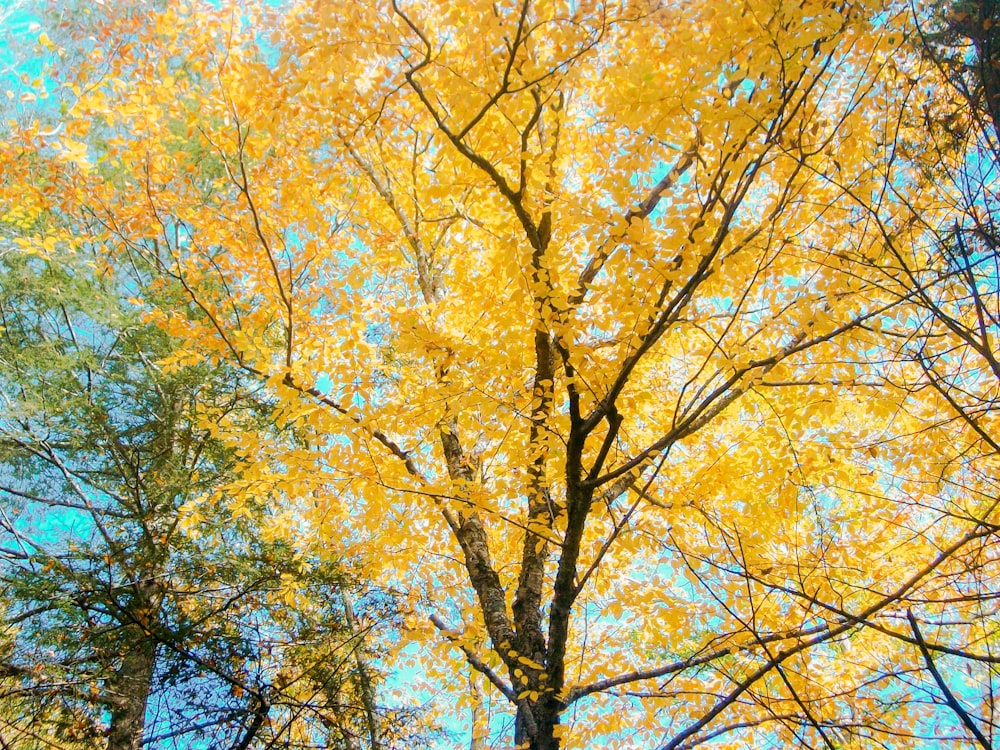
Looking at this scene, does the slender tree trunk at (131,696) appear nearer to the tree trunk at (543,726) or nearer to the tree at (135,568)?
the tree at (135,568)

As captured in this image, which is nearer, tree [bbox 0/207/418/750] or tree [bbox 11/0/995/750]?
tree [bbox 11/0/995/750]

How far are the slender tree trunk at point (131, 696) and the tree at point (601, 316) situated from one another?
129 cm

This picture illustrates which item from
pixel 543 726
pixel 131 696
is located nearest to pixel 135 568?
pixel 131 696

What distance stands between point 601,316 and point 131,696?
4.12 meters

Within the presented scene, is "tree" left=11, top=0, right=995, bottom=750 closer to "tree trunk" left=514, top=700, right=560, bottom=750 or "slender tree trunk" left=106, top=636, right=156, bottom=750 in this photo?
"tree trunk" left=514, top=700, right=560, bottom=750

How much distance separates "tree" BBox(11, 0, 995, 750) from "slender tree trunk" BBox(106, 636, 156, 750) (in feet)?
4.22

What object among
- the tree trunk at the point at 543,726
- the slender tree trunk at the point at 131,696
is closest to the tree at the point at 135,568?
the slender tree trunk at the point at 131,696

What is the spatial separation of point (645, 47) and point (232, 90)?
8.74 feet

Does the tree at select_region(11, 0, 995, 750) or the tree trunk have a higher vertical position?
the tree at select_region(11, 0, 995, 750)

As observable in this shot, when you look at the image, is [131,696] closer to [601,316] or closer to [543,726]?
[543,726]

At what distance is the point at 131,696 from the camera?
4.07 meters

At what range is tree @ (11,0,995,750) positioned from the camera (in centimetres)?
264

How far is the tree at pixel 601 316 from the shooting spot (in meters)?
2.64

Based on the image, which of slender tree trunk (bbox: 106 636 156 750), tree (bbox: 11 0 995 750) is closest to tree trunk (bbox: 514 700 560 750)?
tree (bbox: 11 0 995 750)
